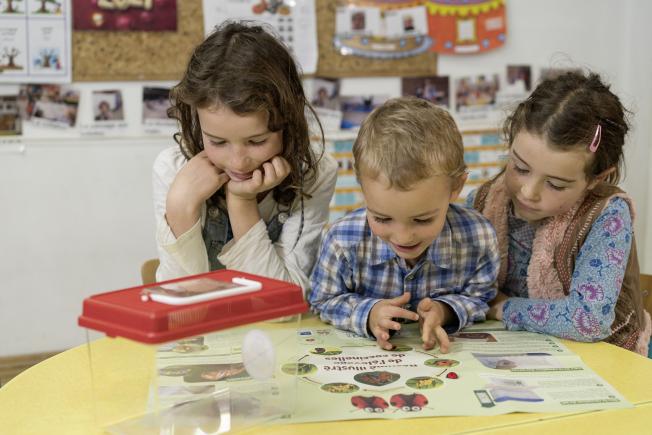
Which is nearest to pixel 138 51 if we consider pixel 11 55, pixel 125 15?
pixel 125 15

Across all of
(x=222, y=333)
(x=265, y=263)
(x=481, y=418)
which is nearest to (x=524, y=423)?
(x=481, y=418)

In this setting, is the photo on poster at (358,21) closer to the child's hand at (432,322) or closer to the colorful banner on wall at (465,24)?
the colorful banner on wall at (465,24)

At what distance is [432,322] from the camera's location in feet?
3.80

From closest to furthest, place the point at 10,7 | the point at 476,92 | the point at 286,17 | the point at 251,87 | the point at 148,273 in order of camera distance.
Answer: the point at 251,87 → the point at 148,273 → the point at 10,7 → the point at 286,17 → the point at 476,92

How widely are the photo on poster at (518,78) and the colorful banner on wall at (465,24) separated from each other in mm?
118

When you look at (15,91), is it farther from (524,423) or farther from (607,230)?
(524,423)

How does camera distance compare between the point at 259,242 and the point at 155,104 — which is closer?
the point at 259,242

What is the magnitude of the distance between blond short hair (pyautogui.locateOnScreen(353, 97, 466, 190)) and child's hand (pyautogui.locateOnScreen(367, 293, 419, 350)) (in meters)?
0.19

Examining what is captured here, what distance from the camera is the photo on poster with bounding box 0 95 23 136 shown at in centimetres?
229

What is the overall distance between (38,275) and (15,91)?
1.82ft

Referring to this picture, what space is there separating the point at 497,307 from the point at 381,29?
58.6 inches

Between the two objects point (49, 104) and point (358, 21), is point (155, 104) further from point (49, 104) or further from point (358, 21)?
point (358, 21)

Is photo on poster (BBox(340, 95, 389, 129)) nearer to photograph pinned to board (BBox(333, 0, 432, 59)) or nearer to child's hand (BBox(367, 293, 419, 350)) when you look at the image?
photograph pinned to board (BBox(333, 0, 432, 59))

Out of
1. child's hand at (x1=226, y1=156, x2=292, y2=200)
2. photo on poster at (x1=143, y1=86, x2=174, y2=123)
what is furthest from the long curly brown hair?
photo on poster at (x1=143, y1=86, x2=174, y2=123)
